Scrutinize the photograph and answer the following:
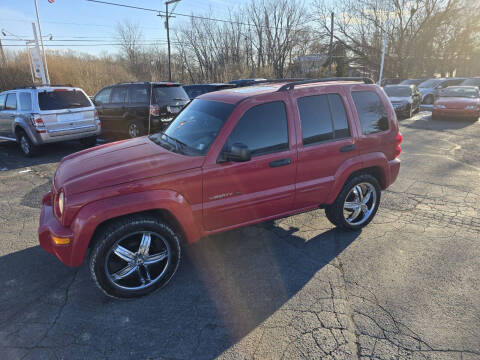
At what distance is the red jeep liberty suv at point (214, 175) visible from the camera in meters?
2.74

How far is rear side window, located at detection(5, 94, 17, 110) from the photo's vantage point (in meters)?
8.12

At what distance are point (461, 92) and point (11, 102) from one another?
1781 cm

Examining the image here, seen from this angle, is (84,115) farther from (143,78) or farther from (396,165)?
(143,78)

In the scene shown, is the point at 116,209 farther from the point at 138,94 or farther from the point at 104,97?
the point at 104,97

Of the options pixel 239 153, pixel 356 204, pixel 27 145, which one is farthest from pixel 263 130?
pixel 27 145

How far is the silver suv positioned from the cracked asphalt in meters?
3.65

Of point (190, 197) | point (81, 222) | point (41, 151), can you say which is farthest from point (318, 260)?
point (41, 151)

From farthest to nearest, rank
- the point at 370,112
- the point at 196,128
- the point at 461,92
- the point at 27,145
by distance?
the point at 461,92 → the point at 27,145 → the point at 370,112 → the point at 196,128

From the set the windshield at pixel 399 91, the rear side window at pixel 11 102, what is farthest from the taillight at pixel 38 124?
the windshield at pixel 399 91

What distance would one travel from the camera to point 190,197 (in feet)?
9.80

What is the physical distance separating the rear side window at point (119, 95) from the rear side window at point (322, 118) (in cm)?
764

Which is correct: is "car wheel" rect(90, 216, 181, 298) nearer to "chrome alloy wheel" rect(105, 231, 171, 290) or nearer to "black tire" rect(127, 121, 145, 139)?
"chrome alloy wheel" rect(105, 231, 171, 290)

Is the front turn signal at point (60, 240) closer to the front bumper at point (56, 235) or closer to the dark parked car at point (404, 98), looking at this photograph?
the front bumper at point (56, 235)

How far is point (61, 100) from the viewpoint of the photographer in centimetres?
778
